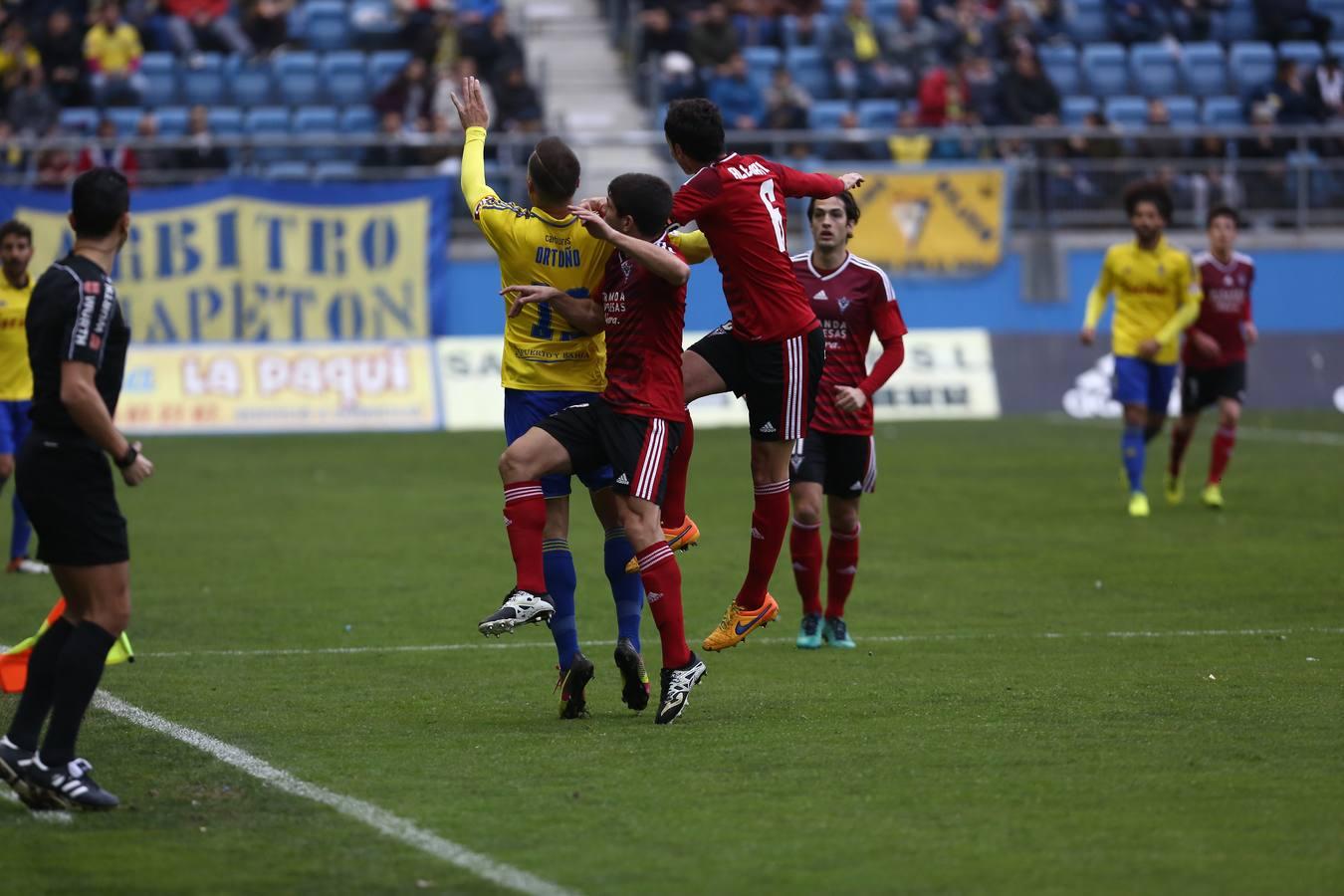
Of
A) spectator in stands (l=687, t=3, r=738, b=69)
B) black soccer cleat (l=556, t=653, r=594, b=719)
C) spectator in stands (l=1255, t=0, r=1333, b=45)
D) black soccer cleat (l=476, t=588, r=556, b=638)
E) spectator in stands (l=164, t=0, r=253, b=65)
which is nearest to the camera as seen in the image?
black soccer cleat (l=476, t=588, r=556, b=638)

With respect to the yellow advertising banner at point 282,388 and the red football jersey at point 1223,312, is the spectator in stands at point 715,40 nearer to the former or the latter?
the yellow advertising banner at point 282,388

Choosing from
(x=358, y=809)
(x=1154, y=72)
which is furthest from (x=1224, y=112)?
(x=358, y=809)

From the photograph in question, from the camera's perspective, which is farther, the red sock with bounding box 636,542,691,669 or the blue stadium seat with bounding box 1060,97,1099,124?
the blue stadium seat with bounding box 1060,97,1099,124

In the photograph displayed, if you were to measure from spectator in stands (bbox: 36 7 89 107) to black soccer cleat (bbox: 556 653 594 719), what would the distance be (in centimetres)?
2038

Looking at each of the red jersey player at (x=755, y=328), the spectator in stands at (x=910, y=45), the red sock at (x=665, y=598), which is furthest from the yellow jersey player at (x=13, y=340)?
the spectator in stands at (x=910, y=45)

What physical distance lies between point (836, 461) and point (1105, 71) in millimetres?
20868

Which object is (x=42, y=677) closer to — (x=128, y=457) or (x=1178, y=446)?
(x=128, y=457)

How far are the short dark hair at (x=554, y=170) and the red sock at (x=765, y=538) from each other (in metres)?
1.93

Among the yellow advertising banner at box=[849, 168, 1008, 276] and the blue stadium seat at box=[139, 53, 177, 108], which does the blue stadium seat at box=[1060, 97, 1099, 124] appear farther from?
the blue stadium seat at box=[139, 53, 177, 108]

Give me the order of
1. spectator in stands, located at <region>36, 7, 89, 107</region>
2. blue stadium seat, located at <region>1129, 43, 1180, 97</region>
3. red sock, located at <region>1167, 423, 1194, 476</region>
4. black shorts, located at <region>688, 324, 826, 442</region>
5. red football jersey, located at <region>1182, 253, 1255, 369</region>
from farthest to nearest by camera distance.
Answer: blue stadium seat, located at <region>1129, 43, 1180, 97</region> < spectator in stands, located at <region>36, 7, 89, 107</region> < red football jersey, located at <region>1182, 253, 1255, 369</region> < red sock, located at <region>1167, 423, 1194, 476</region> < black shorts, located at <region>688, 324, 826, 442</region>

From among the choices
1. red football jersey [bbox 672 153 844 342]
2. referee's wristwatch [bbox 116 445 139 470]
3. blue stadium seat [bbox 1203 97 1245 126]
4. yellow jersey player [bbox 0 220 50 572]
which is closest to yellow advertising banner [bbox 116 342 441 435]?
yellow jersey player [bbox 0 220 50 572]

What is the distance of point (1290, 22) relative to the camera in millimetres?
30703

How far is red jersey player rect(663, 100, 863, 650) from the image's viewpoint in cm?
848

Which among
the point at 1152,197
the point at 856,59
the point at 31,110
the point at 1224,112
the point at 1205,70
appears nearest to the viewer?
the point at 1152,197
